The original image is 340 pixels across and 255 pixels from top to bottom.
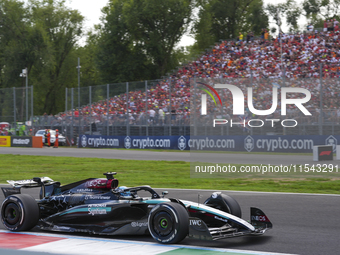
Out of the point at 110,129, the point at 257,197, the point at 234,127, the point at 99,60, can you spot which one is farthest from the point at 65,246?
the point at 99,60

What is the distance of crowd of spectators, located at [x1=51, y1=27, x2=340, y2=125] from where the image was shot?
826 inches

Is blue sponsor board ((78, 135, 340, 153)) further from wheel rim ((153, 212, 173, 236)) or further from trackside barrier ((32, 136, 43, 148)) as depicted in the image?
wheel rim ((153, 212, 173, 236))

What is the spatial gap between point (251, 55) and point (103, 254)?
27.1 metres

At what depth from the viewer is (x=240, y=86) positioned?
22.6m

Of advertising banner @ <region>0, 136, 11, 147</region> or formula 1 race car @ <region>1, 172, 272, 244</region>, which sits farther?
advertising banner @ <region>0, 136, 11, 147</region>

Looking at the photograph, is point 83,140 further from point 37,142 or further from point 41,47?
point 41,47

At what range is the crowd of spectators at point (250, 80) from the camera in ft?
68.8

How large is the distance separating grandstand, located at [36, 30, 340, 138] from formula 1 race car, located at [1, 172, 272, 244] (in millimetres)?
14262

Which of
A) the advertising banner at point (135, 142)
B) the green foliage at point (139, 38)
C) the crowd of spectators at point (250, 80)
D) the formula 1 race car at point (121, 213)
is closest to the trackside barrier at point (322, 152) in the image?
the crowd of spectators at point (250, 80)

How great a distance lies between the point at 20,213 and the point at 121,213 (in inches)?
53.7

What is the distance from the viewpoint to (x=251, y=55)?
3091 cm

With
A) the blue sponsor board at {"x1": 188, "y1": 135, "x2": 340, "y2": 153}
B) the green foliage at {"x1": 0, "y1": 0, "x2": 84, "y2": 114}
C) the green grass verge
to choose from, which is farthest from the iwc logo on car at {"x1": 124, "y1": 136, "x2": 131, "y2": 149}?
the green foliage at {"x1": 0, "y1": 0, "x2": 84, "y2": 114}

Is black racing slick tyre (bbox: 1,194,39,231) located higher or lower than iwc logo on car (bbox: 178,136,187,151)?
lower

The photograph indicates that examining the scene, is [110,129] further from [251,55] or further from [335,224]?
[335,224]
